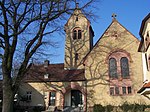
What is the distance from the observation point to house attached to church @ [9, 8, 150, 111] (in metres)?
25.8

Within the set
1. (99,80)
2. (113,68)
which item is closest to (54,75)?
(99,80)

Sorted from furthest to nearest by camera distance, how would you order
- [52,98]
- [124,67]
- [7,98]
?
[52,98], [124,67], [7,98]

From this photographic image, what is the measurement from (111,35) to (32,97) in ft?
46.8

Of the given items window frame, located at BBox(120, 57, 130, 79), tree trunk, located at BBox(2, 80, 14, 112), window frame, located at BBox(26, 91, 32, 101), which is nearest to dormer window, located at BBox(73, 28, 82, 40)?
window frame, located at BBox(120, 57, 130, 79)

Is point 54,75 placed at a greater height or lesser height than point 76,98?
greater

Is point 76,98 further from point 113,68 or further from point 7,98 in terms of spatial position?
point 7,98

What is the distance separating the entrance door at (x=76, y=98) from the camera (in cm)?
2760

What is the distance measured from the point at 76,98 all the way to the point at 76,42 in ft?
38.1

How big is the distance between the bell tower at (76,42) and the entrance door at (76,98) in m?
6.54

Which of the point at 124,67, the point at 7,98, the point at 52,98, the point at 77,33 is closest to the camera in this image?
the point at 7,98

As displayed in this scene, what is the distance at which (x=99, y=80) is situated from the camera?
87.8 feet

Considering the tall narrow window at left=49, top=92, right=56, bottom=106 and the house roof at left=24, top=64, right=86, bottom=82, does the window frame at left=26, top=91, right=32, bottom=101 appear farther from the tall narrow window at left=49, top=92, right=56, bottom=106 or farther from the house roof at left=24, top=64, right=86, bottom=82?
the tall narrow window at left=49, top=92, right=56, bottom=106

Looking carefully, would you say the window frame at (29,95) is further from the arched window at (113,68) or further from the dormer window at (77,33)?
the dormer window at (77,33)

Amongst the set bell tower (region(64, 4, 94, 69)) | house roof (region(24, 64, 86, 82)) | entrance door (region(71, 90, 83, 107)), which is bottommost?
entrance door (region(71, 90, 83, 107))
